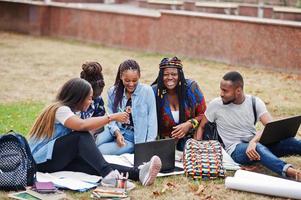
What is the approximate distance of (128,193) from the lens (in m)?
6.18

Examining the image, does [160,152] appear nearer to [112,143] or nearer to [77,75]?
[112,143]

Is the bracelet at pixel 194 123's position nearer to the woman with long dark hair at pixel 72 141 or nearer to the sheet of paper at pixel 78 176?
the woman with long dark hair at pixel 72 141

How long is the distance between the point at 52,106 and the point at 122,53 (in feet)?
37.4

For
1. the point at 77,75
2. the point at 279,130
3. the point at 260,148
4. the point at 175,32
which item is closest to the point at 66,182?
the point at 260,148

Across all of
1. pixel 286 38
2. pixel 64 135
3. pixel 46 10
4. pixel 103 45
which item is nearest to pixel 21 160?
pixel 64 135

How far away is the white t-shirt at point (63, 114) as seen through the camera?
6379mm

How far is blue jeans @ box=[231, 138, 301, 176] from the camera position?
6.54 metres

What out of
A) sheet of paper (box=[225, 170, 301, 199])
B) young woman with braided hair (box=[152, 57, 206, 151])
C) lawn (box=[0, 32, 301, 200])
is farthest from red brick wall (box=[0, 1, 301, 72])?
sheet of paper (box=[225, 170, 301, 199])

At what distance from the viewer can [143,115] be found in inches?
286

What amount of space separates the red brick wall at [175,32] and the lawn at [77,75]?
1.23ft

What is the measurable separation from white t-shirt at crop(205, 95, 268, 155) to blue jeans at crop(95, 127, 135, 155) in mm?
923

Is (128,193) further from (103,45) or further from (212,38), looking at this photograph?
(103,45)

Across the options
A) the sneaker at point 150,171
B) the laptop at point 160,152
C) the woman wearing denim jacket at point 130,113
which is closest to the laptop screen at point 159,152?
the laptop at point 160,152

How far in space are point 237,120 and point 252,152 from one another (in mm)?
548
